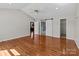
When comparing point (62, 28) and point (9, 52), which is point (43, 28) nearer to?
point (62, 28)

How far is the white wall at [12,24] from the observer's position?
1.83m

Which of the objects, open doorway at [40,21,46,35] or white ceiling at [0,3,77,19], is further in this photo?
open doorway at [40,21,46,35]

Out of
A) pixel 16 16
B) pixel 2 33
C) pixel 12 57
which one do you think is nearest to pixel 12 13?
pixel 16 16

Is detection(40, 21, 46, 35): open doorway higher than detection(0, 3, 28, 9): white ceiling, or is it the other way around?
detection(0, 3, 28, 9): white ceiling

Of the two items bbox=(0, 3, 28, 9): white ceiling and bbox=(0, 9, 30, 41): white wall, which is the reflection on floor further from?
bbox=(0, 3, 28, 9): white ceiling

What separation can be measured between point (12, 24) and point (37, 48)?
1.66ft

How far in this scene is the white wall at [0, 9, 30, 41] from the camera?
5.99 feet

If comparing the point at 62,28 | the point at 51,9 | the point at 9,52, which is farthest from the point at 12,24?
the point at 62,28

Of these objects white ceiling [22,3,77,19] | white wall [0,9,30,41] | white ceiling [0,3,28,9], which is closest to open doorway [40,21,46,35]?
white ceiling [22,3,77,19]

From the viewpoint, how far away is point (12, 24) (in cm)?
188

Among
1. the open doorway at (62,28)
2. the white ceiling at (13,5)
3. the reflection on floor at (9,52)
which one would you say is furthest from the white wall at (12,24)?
the open doorway at (62,28)

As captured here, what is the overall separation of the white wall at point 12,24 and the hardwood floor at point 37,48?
0.09m

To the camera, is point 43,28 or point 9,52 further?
point 43,28

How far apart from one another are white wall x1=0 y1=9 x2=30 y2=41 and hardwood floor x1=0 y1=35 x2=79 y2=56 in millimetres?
87
